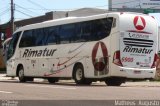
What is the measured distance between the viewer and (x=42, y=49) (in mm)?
29703

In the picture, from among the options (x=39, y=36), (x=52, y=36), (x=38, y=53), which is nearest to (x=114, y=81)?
(x=52, y=36)

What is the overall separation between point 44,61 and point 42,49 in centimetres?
72

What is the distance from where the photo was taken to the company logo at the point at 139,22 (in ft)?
80.7

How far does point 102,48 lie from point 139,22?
2.19 m

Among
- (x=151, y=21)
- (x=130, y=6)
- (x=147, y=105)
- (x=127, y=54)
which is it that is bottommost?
(x=147, y=105)

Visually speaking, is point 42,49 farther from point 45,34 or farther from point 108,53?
point 108,53

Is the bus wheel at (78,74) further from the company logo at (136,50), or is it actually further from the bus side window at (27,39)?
the bus side window at (27,39)

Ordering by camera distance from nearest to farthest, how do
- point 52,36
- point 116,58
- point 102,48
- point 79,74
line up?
point 116,58, point 102,48, point 79,74, point 52,36

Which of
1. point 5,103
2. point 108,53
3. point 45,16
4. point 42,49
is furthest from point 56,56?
point 45,16

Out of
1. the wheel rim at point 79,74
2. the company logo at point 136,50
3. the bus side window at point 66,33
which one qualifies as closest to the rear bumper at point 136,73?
the company logo at point 136,50

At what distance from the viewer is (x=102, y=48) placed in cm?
2472

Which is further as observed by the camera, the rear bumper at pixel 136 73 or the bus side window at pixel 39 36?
the bus side window at pixel 39 36

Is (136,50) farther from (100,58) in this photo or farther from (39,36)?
(39,36)

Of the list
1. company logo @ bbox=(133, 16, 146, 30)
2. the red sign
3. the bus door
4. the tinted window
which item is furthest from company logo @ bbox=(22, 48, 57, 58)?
company logo @ bbox=(133, 16, 146, 30)
